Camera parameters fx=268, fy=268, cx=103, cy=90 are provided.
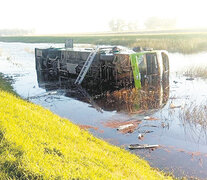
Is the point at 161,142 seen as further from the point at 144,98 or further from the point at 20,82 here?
the point at 20,82

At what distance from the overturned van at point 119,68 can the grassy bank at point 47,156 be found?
11.9 m

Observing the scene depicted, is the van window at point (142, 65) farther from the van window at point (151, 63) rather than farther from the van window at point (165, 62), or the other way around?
the van window at point (165, 62)

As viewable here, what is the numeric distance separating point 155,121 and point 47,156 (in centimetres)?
747

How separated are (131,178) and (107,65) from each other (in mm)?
16122

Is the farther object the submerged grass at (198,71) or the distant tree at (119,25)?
the distant tree at (119,25)

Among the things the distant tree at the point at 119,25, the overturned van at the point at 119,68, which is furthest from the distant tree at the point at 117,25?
the overturned van at the point at 119,68

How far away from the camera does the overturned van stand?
64.3 feet

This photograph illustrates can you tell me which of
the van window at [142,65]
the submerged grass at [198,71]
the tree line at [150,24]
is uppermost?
the tree line at [150,24]

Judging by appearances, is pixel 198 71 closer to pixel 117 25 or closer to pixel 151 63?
pixel 151 63

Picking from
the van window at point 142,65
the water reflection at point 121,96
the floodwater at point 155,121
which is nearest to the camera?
the floodwater at point 155,121

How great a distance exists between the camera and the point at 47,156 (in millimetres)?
5707

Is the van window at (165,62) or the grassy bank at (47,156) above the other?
the van window at (165,62)

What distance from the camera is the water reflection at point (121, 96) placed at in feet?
48.7

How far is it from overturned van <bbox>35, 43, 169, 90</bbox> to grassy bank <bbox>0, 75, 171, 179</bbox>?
467 inches
